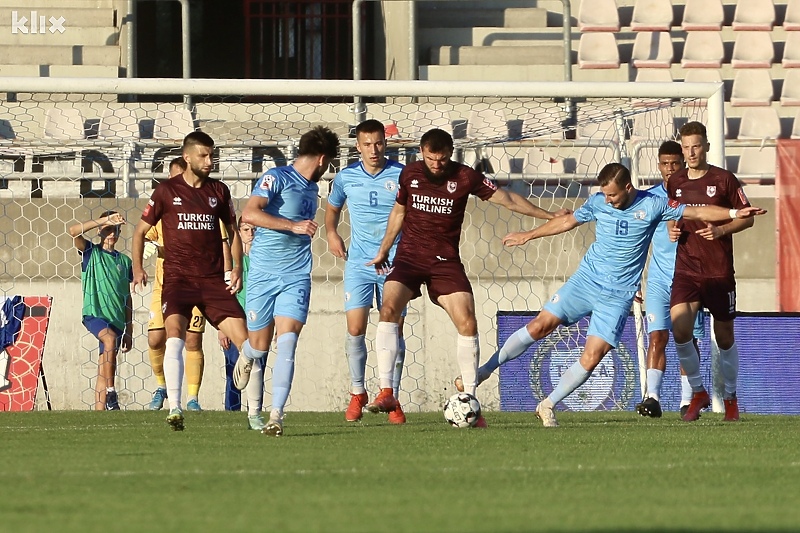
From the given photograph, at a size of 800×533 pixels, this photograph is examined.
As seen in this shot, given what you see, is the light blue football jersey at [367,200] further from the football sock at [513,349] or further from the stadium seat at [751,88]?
the stadium seat at [751,88]

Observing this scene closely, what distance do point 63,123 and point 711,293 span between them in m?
8.09

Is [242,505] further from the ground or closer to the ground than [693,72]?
closer to the ground

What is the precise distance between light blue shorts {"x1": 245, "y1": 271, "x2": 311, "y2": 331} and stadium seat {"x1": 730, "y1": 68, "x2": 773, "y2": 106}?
37.1ft

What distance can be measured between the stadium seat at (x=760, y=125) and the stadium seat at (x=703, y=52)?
108 centimetres

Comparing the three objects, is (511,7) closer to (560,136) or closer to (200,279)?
(560,136)

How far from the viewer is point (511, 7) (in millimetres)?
20000

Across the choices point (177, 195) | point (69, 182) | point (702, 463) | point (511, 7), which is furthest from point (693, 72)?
point (702, 463)

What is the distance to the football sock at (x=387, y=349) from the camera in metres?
9.88

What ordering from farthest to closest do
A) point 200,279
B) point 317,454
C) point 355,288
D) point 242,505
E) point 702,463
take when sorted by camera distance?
point 355,288
point 200,279
point 317,454
point 702,463
point 242,505

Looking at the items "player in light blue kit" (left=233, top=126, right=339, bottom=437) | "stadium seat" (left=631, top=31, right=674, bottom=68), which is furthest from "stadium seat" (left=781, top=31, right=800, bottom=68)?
"player in light blue kit" (left=233, top=126, right=339, bottom=437)

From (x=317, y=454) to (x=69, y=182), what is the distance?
27.1ft

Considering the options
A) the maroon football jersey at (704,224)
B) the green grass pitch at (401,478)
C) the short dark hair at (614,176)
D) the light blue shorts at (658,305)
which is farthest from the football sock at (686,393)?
the short dark hair at (614,176)

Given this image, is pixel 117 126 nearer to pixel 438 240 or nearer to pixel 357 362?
pixel 357 362

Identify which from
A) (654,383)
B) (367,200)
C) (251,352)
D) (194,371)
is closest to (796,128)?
(654,383)
